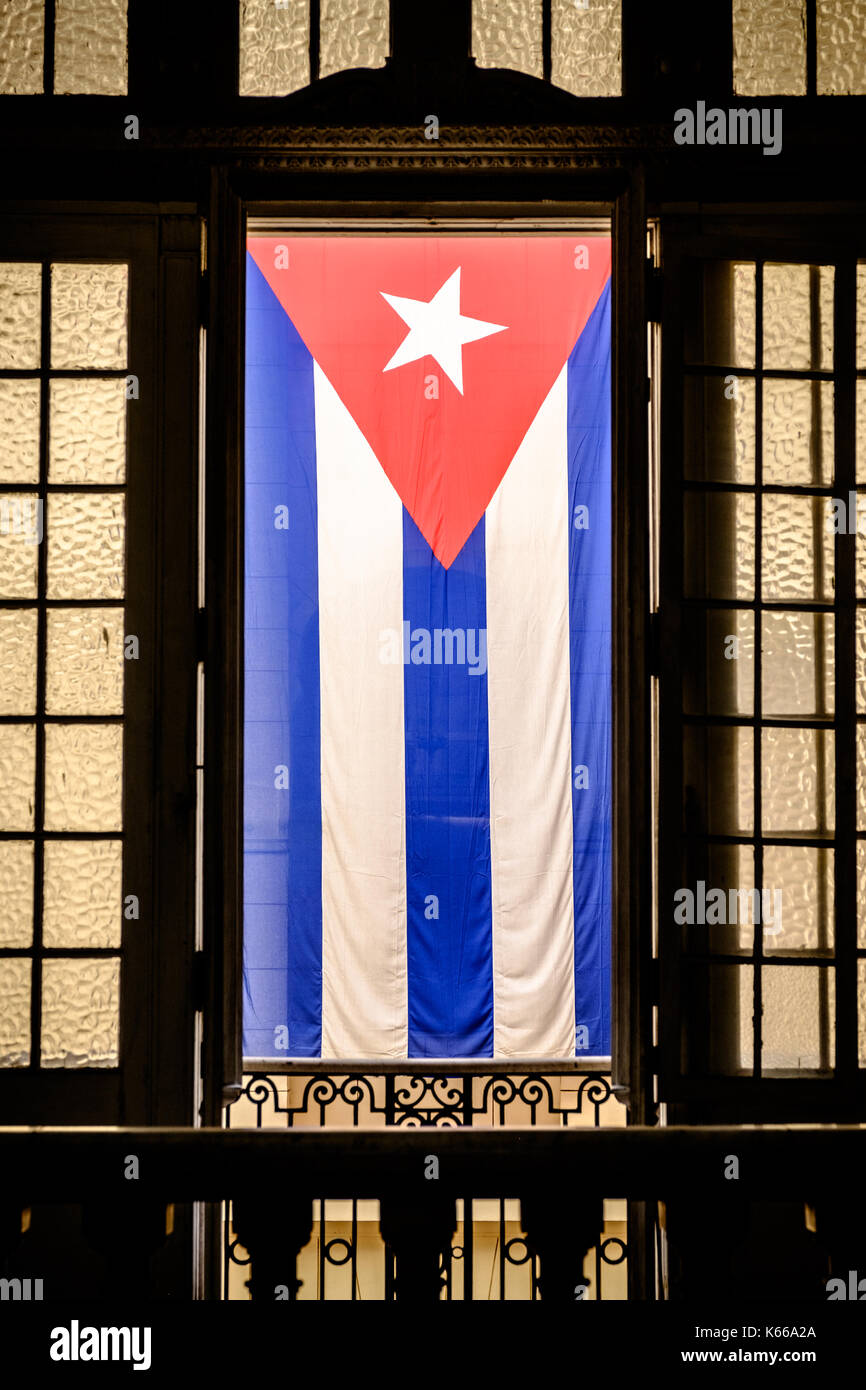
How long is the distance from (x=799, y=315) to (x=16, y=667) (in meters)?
2.32

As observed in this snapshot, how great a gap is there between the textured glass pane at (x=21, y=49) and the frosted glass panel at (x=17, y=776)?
5.63 feet

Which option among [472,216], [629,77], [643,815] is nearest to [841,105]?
[629,77]

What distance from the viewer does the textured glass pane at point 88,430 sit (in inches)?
114

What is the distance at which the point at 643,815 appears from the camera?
2.83 meters

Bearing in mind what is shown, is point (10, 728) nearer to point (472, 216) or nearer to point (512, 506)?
point (512, 506)

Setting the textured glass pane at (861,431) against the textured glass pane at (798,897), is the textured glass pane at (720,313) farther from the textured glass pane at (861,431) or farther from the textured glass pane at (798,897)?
the textured glass pane at (798,897)

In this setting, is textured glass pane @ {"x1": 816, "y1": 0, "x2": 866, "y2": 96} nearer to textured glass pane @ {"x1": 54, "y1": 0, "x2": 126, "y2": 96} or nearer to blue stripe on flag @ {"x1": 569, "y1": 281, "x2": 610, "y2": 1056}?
blue stripe on flag @ {"x1": 569, "y1": 281, "x2": 610, "y2": 1056}

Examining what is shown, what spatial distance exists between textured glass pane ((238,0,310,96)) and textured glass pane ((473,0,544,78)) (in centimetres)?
47

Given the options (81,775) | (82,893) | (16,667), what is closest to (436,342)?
(16,667)

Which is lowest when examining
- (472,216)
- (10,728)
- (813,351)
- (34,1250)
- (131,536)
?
(34,1250)

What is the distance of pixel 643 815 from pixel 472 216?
1.81 meters

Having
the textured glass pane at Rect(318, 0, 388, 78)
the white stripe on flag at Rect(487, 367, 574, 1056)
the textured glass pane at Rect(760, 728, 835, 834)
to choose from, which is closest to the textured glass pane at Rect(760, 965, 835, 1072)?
the textured glass pane at Rect(760, 728, 835, 834)
